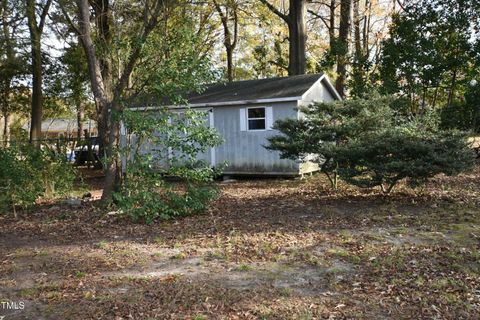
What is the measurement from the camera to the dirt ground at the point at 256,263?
409 centimetres

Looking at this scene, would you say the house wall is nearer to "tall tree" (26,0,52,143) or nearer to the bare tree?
the bare tree

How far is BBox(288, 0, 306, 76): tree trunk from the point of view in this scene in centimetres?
1888

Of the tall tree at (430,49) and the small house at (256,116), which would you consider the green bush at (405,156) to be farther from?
the tall tree at (430,49)

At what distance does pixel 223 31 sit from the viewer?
27688 millimetres

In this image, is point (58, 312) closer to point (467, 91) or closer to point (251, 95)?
point (251, 95)

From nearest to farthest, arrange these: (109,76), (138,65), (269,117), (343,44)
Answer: (138,65) < (109,76) < (269,117) < (343,44)

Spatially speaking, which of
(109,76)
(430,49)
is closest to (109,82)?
(109,76)

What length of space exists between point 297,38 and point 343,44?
2.20m

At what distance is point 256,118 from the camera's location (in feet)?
46.8

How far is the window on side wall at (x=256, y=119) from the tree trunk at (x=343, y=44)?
23.9ft

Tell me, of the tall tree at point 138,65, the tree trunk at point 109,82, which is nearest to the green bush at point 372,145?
the tall tree at point 138,65

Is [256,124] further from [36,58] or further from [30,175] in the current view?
[36,58]

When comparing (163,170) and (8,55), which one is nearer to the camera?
(163,170)

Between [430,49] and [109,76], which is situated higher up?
[430,49]
